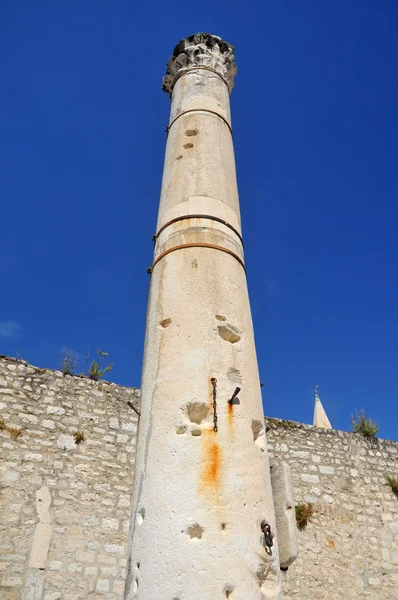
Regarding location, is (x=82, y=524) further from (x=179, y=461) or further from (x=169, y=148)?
(x=169, y=148)

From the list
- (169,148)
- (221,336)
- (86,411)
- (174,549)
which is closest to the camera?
(174,549)

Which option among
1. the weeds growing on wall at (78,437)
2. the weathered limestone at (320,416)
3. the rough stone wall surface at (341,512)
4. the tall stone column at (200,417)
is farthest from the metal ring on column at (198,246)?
the weathered limestone at (320,416)

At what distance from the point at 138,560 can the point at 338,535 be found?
661 cm

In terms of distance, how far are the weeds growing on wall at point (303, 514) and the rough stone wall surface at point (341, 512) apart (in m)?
0.07

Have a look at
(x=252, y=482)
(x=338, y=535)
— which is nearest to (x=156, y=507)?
(x=252, y=482)

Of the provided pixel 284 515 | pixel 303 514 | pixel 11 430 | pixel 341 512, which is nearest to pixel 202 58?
pixel 284 515

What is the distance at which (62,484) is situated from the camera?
6793 mm

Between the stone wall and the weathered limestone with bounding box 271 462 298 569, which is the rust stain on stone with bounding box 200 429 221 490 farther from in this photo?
the stone wall

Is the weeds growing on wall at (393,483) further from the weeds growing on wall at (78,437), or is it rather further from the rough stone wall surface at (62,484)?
the weeds growing on wall at (78,437)

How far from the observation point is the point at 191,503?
288 cm

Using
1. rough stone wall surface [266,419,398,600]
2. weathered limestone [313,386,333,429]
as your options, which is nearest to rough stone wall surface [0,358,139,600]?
rough stone wall surface [266,419,398,600]

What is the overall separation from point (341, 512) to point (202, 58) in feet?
25.2

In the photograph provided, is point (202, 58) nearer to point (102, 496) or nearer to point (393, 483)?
point (102, 496)

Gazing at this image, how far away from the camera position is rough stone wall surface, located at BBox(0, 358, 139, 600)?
20.2 feet
